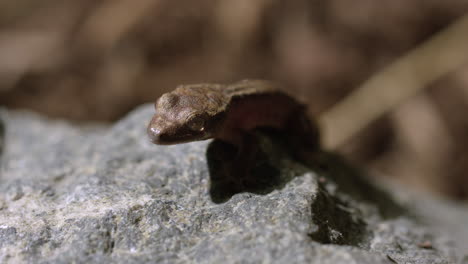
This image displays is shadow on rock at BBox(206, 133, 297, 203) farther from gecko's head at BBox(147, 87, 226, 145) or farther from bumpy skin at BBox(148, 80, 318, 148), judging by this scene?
gecko's head at BBox(147, 87, 226, 145)

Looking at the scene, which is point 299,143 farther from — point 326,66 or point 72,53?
point 72,53

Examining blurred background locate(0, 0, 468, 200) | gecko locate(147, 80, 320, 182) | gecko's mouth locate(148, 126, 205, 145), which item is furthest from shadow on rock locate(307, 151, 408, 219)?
blurred background locate(0, 0, 468, 200)

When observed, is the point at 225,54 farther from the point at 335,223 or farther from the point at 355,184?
the point at 335,223

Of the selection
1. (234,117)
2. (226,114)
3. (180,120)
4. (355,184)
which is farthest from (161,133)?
(355,184)

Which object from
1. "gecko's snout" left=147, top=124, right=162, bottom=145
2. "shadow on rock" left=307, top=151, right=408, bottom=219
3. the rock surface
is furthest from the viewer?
"shadow on rock" left=307, top=151, right=408, bottom=219

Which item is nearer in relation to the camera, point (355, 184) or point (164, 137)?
point (164, 137)

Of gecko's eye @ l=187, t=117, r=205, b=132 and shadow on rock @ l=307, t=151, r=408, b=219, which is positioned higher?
shadow on rock @ l=307, t=151, r=408, b=219
